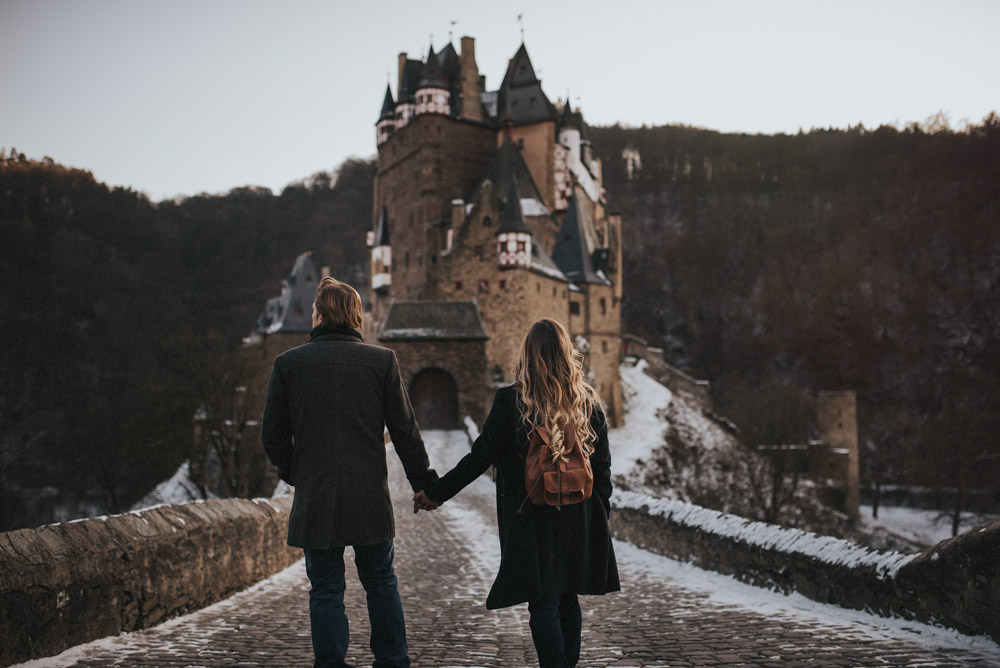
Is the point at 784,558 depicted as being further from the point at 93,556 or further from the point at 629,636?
the point at 93,556

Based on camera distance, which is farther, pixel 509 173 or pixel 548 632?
pixel 509 173

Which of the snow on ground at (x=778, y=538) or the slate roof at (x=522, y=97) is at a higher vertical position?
the slate roof at (x=522, y=97)

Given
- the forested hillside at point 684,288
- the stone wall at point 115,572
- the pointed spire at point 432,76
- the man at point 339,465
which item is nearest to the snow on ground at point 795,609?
the man at point 339,465

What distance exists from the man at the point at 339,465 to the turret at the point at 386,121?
144 ft

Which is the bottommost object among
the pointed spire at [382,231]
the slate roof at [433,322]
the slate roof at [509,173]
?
the slate roof at [433,322]

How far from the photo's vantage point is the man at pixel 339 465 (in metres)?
3.12

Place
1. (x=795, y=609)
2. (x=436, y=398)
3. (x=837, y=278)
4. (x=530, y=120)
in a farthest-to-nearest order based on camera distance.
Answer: (x=837, y=278) → (x=530, y=120) → (x=436, y=398) → (x=795, y=609)

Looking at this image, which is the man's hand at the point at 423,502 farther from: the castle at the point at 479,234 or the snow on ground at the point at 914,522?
the snow on ground at the point at 914,522

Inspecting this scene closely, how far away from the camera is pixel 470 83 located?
42.6m

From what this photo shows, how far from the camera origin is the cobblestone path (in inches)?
152

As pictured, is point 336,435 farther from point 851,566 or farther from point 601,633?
point 851,566

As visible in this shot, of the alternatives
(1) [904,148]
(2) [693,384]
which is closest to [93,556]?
(2) [693,384]

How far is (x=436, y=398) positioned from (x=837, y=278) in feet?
152

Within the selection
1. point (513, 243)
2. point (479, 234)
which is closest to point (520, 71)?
point (479, 234)
